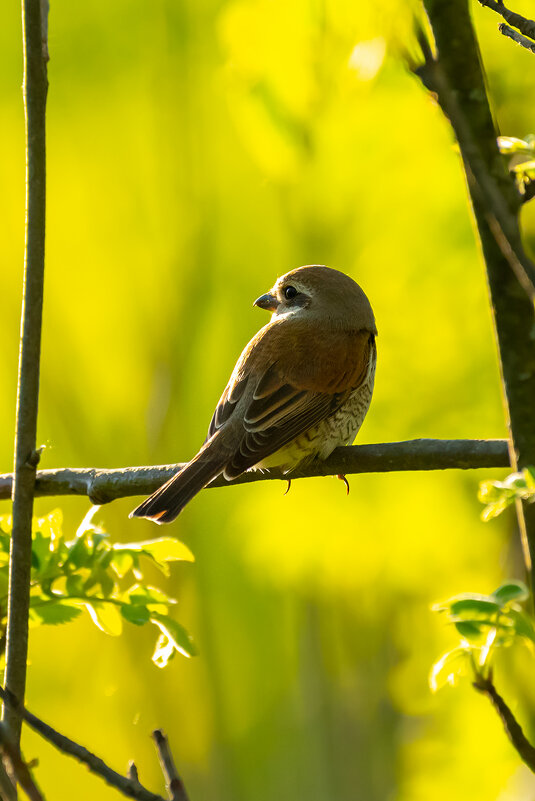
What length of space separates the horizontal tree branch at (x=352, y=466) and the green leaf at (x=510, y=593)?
706 millimetres

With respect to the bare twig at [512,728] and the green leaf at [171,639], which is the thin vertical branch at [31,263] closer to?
the green leaf at [171,639]

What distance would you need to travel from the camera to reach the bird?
3.64 meters

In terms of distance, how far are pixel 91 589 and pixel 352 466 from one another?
934 mm

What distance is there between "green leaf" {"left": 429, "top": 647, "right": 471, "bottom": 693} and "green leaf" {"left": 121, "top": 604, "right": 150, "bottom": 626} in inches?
27.1

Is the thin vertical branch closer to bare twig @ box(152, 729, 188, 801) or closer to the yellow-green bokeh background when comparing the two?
bare twig @ box(152, 729, 188, 801)

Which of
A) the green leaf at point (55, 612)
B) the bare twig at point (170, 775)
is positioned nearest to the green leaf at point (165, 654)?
the green leaf at point (55, 612)

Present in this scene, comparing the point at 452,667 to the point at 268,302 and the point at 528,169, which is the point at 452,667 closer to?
the point at 528,169

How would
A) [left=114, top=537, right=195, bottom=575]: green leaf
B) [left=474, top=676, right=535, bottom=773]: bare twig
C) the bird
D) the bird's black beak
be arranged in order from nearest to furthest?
Result: [left=474, top=676, right=535, bottom=773]: bare twig < [left=114, top=537, right=195, bottom=575]: green leaf < the bird < the bird's black beak

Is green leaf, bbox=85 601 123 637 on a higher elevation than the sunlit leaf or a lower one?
lower

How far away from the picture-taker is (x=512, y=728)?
1540 mm

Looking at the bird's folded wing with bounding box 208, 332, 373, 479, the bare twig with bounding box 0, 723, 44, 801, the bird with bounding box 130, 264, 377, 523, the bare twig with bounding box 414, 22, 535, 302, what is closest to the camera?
the bare twig with bounding box 0, 723, 44, 801

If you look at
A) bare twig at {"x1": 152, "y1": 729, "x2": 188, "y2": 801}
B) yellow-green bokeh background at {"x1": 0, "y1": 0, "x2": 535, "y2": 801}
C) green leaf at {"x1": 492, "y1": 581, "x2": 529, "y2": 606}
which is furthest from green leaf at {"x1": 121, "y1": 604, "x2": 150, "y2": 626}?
yellow-green bokeh background at {"x1": 0, "y1": 0, "x2": 535, "y2": 801}

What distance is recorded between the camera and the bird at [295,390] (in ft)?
11.9

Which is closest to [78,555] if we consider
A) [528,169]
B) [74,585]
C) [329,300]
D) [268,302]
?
[74,585]
